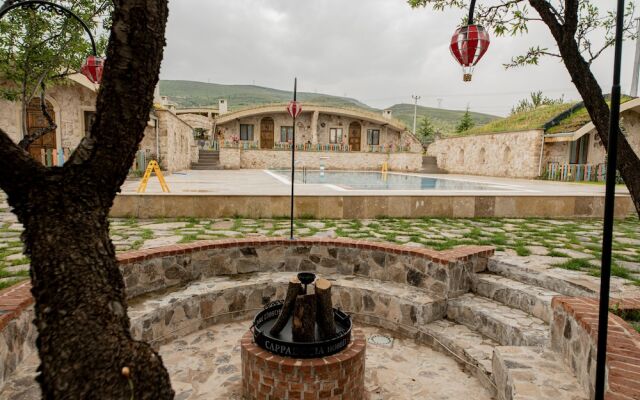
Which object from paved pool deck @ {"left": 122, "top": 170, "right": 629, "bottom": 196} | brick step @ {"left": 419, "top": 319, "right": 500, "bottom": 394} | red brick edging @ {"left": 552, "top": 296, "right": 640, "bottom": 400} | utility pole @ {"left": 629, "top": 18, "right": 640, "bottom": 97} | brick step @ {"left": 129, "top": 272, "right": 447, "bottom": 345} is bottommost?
brick step @ {"left": 419, "top": 319, "right": 500, "bottom": 394}

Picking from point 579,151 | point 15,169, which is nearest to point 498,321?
point 15,169

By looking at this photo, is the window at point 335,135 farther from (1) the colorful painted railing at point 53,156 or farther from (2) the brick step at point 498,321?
(2) the brick step at point 498,321

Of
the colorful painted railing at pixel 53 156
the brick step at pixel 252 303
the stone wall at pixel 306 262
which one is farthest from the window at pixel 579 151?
the colorful painted railing at pixel 53 156

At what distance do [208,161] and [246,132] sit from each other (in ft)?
20.3

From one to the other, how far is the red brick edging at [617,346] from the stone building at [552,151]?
59.9ft

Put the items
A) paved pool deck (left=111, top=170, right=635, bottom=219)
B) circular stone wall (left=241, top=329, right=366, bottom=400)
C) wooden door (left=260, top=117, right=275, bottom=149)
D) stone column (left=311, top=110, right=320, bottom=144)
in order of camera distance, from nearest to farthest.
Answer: circular stone wall (left=241, top=329, right=366, bottom=400), paved pool deck (left=111, top=170, right=635, bottom=219), stone column (left=311, top=110, right=320, bottom=144), wooden door (left=260, top=117, right=275, bottom=149)

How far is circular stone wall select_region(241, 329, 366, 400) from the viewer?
111 inches

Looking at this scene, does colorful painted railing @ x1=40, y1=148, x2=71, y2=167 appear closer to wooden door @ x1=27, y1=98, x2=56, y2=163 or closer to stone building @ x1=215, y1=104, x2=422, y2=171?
wooden door @ x1=27, y1=98, x2=56, y2=163

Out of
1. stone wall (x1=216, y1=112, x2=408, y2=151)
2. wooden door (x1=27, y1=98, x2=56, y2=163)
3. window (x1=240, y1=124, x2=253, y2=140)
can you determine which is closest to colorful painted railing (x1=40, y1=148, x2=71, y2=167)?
wooden door (x1=27, y1=98, x2=56, y2=163)

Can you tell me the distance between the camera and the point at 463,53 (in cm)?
409

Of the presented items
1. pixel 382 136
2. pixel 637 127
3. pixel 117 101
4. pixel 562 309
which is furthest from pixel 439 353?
pixel 382 136

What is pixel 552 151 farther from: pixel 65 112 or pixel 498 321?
pixel 65 112

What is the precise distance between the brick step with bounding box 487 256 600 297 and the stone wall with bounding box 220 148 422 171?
22.5 meters

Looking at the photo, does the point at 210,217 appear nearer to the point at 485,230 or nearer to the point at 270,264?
the point at 270,264
